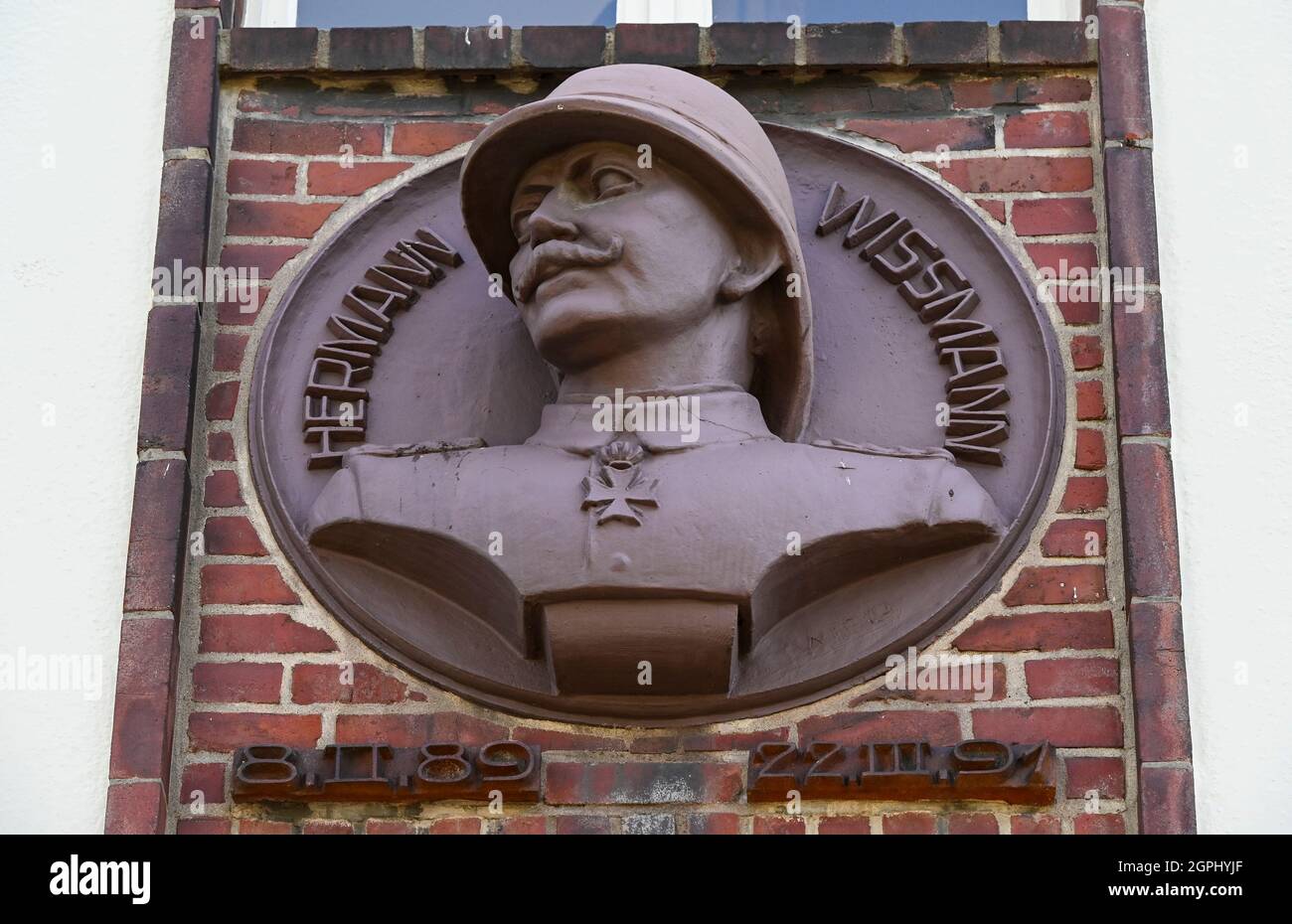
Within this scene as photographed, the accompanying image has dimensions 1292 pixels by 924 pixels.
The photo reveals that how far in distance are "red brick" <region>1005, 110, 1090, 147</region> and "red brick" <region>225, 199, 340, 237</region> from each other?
50.1 inches

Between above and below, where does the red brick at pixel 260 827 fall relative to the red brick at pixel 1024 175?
below

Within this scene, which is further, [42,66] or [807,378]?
[42,66]

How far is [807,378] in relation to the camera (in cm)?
447

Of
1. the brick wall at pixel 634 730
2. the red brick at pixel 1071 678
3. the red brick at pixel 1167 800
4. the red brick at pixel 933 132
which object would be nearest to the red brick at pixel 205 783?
the brick wall at pixel 634 730

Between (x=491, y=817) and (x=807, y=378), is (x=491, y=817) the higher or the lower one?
the lower one

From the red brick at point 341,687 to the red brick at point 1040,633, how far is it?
37.4 inches

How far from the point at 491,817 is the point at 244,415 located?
89 cm

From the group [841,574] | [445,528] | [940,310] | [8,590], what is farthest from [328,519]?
[940,310]

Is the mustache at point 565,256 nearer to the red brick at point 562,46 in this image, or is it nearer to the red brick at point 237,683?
the red brick at point 562,46

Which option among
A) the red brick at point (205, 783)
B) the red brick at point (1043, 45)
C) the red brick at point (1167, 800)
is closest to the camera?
the red brick at point (1167, 800)

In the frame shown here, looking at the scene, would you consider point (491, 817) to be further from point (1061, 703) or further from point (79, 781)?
point (1061, 703)

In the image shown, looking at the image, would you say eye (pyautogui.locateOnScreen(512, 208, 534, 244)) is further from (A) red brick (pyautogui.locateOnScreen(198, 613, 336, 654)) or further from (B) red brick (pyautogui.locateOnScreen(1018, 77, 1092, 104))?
(B) red brick (pyautogui.locateOnScreen(1018, 77, 1092, 104))

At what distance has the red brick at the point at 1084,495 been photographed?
4367 millimetres

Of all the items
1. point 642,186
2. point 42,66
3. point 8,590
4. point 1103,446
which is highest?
point 42,66
